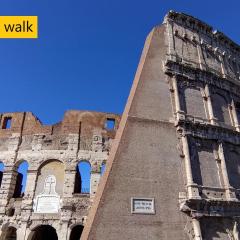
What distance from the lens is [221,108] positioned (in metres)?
20.8

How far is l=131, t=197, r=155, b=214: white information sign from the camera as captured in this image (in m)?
13.6

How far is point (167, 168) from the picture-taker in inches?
613

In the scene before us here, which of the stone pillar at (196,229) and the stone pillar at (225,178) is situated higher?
the stone pillar at (225,178)

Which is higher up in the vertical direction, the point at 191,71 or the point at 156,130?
the point at 191,71

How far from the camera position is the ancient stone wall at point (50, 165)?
1798 cm

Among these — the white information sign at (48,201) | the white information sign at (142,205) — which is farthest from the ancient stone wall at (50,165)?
the white information sign at (142,205)

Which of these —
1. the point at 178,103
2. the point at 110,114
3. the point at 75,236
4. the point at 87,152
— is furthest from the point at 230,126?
the point at 75,236

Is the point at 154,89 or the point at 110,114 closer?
the point at 154,89

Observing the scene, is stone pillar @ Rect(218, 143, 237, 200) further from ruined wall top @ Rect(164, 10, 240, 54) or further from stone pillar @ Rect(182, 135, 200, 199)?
ruined wall top @ Rect(164, 10, 240, 54)

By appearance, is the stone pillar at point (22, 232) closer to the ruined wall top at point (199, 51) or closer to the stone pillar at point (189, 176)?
the stone pillar at point (189, 176)

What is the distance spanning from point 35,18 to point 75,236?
1431 centimetres

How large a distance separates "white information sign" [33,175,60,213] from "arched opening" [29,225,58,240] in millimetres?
1284

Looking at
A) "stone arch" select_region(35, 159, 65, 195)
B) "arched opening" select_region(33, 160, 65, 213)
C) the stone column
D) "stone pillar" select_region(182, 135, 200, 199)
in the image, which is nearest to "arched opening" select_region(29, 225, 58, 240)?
"arched opening" select_region(33, 160, 65, 213)

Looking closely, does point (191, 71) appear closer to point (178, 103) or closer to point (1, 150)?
point (178, 103)
